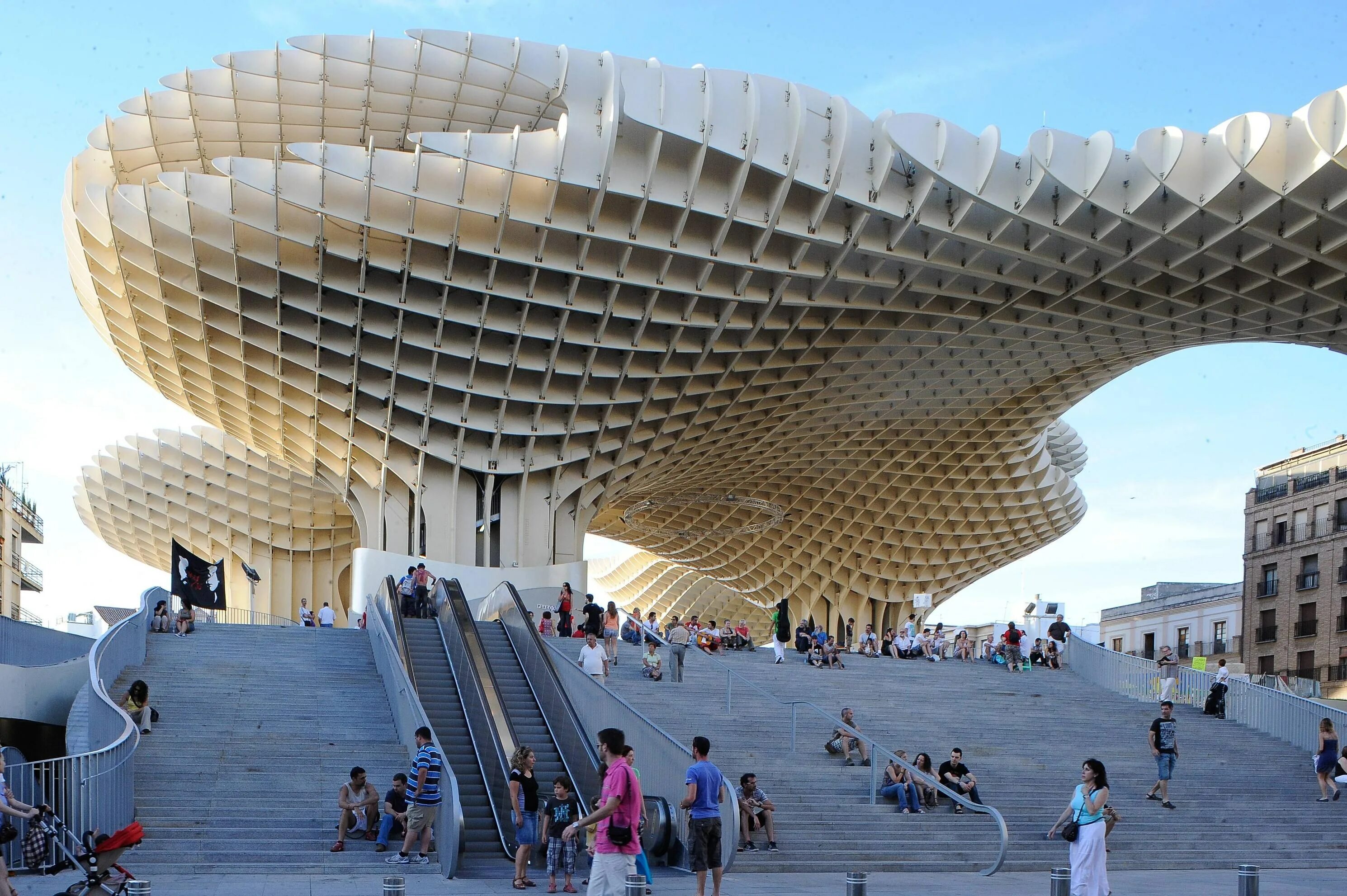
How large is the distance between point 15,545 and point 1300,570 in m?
57.8

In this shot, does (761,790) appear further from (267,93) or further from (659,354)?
(267,93)

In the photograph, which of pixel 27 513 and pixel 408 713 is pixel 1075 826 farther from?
pixel 27 513

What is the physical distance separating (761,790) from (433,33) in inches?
912

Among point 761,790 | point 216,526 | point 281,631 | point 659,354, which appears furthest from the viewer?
point 216,526

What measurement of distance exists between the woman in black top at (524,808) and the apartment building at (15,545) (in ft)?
162

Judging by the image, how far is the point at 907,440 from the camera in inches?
2018

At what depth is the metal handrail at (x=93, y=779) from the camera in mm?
13352

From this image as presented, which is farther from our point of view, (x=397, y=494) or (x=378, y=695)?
(x=397, y=494)

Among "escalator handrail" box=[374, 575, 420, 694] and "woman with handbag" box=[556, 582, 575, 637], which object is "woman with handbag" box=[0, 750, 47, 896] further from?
"woman with handbag" box=[556, 582, 575, 637]

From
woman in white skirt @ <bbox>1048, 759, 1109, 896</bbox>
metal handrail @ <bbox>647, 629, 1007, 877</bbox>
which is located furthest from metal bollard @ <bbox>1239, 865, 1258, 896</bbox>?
metal handrail @ <bbox>647, 629, 1007, 877</bbox>

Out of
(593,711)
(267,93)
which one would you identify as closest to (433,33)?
(267,93)

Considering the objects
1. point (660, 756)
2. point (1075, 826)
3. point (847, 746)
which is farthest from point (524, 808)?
point (847, 746)

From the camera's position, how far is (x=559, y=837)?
46.6 feet

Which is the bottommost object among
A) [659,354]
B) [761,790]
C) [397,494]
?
[761,790]
